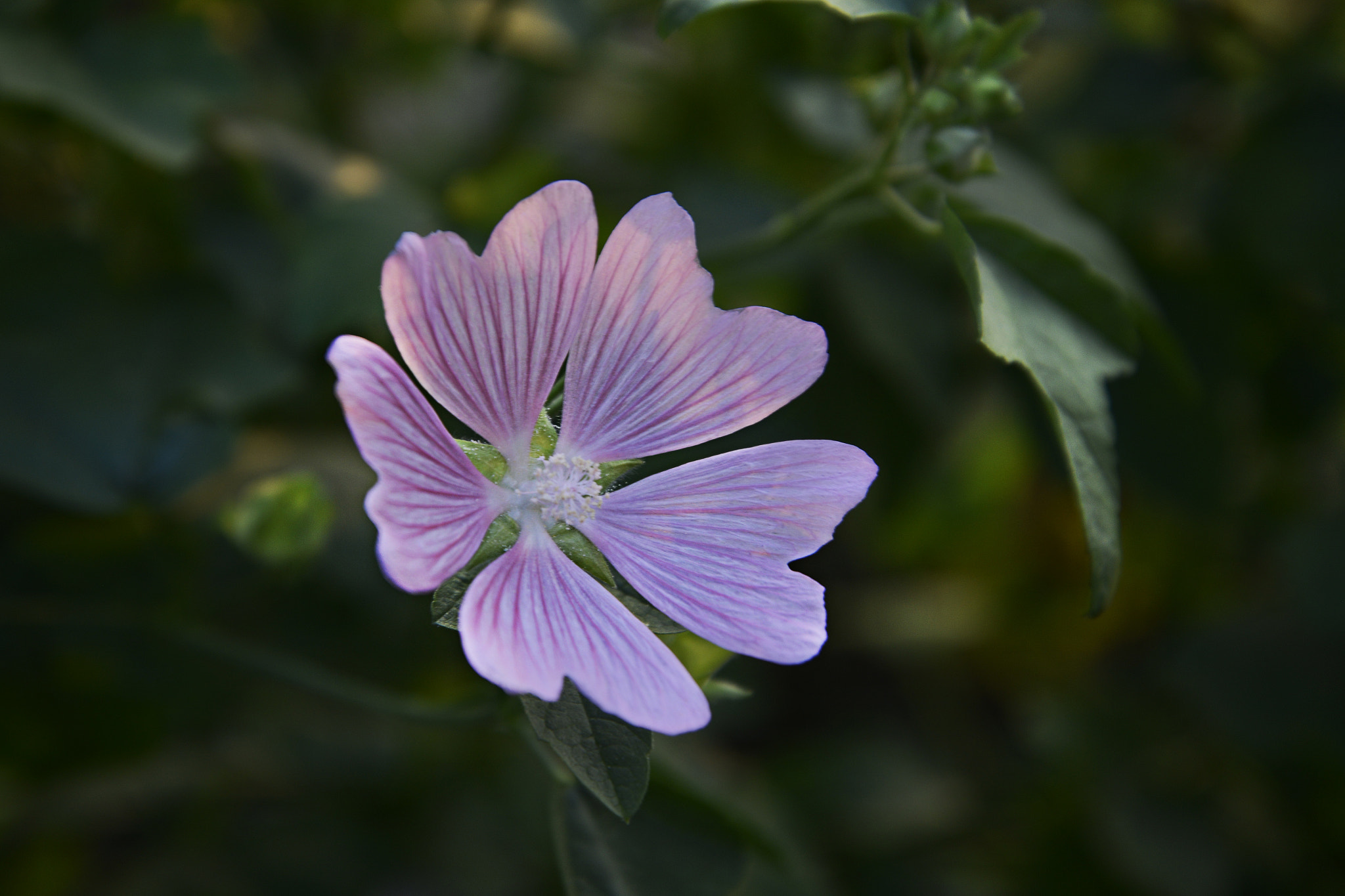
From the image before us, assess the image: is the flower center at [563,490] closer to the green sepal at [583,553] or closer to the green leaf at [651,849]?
the green sepal at [583,553]

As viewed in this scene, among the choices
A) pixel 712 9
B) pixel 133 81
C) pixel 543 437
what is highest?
pixel 133 81

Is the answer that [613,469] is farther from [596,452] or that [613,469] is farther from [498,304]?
[498,304]

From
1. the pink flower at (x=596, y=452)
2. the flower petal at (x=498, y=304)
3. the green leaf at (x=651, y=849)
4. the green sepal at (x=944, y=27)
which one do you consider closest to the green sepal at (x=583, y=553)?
the pink flower at (x=596, y=452)

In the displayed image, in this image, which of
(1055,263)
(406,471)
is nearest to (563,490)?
(406,471)

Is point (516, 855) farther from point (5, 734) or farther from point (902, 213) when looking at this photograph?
point (902, 213)

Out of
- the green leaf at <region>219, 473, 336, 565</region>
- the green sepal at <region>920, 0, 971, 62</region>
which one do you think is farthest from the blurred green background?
the green sepal at <region>920, 0, 971, 62</region>

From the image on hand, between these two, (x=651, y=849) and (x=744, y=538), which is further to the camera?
(x=651, y=849)

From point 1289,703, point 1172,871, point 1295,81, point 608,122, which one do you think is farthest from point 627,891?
point 608,122
